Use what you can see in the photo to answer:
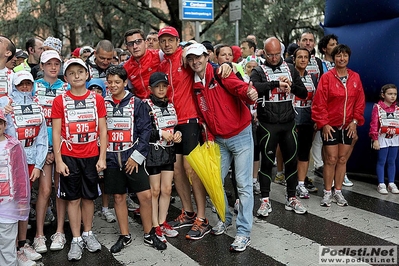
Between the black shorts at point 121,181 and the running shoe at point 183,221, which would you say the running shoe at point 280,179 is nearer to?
the running shoe at point 183,221

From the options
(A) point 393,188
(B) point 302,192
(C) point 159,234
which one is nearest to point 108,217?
(C) point 159,234

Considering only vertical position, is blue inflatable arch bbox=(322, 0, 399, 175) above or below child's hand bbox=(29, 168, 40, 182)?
above

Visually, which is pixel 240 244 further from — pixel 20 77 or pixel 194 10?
pixel 194 10

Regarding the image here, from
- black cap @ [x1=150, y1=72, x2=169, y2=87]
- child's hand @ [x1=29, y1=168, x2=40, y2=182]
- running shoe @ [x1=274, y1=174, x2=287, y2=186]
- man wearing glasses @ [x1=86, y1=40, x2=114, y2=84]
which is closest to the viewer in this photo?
child's hand @ [x1=29, y1=168, x2=40, y2=182]

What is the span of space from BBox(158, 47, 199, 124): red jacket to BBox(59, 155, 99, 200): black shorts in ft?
3.43

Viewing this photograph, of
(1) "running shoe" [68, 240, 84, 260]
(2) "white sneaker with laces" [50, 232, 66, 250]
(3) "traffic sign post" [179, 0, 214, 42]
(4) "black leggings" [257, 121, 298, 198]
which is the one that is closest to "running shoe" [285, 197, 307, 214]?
(4) "black leggings" [257, 121, 298, 198]

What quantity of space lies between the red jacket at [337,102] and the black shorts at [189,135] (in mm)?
1819

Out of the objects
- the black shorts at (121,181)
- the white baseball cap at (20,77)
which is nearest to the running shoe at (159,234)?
the black shorts at (121,181)

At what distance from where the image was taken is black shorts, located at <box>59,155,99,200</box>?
416 centimetres

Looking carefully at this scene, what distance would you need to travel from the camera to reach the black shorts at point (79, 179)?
4.16m

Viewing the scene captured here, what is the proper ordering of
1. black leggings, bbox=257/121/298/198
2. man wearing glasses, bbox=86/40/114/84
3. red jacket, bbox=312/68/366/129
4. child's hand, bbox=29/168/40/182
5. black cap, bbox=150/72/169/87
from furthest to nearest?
red jacket, bbox=312/68/366/129 < man wearing glasses, bbox=86/40/114/84 < black leggings, bbox=257/121/298/198 < black cap, bbox=150/72/169/87 < child's hand, bbox=29/168/40/182

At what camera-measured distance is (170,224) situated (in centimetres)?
496

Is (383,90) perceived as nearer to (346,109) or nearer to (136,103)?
(346,109)

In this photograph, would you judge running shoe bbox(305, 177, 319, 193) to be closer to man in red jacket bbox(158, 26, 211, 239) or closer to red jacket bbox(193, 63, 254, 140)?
man in red jacket bbox(158, 26, 211, 239)
